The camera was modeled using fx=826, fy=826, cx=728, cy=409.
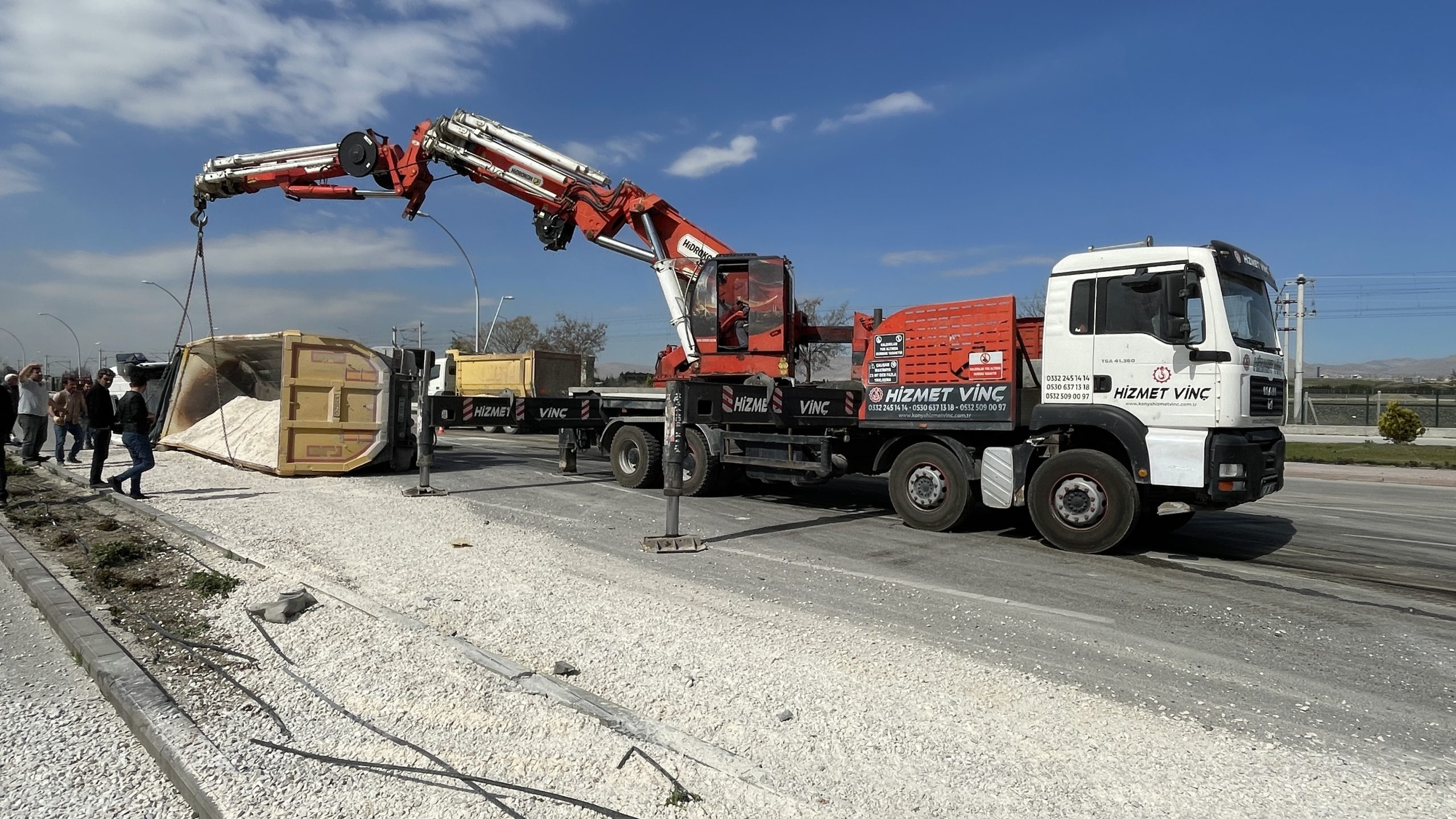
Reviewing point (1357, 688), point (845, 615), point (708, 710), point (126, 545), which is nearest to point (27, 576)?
point (126, 545)

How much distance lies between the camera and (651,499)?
37.7ft

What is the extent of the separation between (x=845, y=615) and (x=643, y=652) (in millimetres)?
1621

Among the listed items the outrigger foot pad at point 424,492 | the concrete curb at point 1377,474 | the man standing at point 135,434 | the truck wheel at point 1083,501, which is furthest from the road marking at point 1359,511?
the man standing at point 135,434

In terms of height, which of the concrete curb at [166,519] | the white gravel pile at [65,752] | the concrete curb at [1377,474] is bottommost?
the white gravel pile at [65,752]

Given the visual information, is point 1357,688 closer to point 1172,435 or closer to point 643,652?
point 1172,435

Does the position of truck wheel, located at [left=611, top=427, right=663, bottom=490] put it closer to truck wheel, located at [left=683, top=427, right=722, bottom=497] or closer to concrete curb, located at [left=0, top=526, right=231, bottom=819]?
truck wheel, located at [left=683, top=427, right=722, bottom=497]

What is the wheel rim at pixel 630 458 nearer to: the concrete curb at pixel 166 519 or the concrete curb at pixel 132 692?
the concrete curb at pixel 166 519

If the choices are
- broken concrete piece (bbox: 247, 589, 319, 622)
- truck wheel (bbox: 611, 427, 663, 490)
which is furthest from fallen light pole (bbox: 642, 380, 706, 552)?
truck wheel (bbox: 611, 427, 663, 490)

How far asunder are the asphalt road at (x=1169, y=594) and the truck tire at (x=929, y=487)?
0.71 feet

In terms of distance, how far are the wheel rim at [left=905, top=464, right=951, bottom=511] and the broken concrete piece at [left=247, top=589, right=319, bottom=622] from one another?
615 cm

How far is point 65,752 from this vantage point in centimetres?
353

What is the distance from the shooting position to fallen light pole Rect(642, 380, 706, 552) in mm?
7938

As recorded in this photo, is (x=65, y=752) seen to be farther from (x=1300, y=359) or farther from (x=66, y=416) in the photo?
(x=1300, y=359)

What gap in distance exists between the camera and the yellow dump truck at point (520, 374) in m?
24.3
